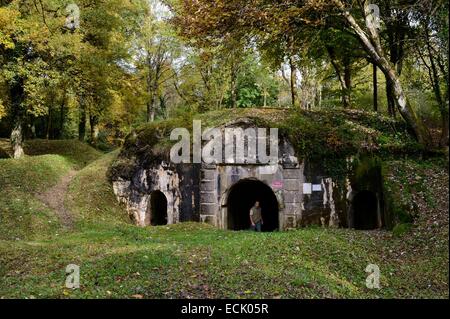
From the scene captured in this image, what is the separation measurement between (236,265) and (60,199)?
12070 millimetres

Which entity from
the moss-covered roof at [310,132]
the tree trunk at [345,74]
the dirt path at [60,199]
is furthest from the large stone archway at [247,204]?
the tree trunk at [345,74]

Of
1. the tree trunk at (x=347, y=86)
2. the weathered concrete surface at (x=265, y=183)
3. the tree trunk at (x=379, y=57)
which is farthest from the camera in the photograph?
the tree trunk at (x=347, y=86)

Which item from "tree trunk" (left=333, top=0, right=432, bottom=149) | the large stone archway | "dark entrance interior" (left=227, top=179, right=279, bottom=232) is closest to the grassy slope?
"tree trunk" (left=333, top=0, right=432, bottom=149)

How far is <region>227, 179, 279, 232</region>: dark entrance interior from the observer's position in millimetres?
20859

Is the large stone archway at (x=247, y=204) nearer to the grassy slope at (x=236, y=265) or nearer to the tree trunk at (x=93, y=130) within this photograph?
the grassy slope at (x=236, y=265)

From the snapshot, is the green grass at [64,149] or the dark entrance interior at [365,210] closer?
the dark entrance interior at [365,210]

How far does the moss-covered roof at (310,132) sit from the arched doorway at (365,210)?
7.11 feet

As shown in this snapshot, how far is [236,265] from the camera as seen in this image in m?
10.3

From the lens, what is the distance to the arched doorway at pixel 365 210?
18.5m

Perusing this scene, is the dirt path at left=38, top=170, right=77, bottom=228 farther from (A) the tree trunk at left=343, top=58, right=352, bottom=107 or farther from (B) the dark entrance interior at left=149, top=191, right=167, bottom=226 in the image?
(A) the tree trunk at left=343, top=58, right=352, bottom=107

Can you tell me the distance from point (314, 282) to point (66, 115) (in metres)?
31.6

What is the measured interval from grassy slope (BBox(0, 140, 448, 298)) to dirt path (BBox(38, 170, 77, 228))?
3061mm
